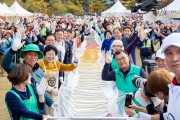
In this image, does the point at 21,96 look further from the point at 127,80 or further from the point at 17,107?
the point at 127,80

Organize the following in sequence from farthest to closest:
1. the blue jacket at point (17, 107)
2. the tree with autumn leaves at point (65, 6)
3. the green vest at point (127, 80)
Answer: the tree with autumn leaves at point (65, 6) → the green vest at point (127, 80) → the blue jacket at point (17, 107)

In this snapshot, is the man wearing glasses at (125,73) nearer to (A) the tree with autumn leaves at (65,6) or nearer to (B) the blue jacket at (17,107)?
(B) the blue jacket at (17,107)

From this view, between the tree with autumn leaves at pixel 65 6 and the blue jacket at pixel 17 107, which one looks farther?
the tree with autumn leaves at pixel 65 6

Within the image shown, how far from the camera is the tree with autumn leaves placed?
6647 centimetres

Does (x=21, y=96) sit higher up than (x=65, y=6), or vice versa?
(x=65, y=6)

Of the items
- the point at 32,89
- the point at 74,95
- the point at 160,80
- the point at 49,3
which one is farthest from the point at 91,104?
the point at 49,3

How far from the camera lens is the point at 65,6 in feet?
249

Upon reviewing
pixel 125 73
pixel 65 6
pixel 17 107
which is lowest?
pixel 17 107

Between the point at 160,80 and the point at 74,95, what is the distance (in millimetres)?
6669

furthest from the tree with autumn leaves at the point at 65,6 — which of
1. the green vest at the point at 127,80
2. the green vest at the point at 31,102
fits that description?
the green vest at the point at 31,102

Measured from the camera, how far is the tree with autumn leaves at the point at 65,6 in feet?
218

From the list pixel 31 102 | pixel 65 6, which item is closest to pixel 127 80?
pixel 31 102

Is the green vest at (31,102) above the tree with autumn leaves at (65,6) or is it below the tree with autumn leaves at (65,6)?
below

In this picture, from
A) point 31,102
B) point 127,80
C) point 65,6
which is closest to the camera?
point 31,102
